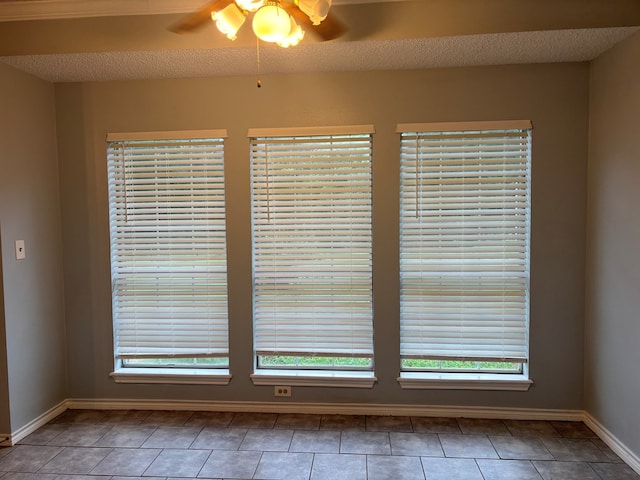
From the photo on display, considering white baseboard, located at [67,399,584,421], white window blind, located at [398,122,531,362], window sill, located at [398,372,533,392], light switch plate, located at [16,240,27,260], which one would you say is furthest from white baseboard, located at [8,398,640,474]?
light switch plate, located at [16,240,27,260]

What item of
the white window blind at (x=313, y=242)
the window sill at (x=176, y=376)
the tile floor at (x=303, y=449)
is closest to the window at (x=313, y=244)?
the white window blind at (x=313, y=242)

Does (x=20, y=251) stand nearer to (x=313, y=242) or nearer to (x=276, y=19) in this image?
(x=313, y=242)

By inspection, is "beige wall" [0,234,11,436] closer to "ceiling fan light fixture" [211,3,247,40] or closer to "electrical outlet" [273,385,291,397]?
"electrical outlet" [273,385,291,397]

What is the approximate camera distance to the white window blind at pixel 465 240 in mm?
2830

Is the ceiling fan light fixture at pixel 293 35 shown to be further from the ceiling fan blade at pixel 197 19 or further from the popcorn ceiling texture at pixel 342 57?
the ceiling fan blade at pixel 197 19

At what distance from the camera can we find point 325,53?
2555mm

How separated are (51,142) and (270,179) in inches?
65.6

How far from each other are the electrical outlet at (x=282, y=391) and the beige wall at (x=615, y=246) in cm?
213

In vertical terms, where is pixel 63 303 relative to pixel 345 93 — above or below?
below

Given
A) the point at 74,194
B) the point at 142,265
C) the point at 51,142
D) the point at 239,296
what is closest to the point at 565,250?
the point at 239,296

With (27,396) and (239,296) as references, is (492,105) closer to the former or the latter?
(239,296)

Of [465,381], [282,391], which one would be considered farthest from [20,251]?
[465,381]

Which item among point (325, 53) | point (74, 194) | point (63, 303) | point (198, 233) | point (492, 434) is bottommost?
point (492, 434)

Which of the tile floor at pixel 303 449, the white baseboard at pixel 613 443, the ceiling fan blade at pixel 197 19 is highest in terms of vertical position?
the ceiling fan blade at pixel 197 19
